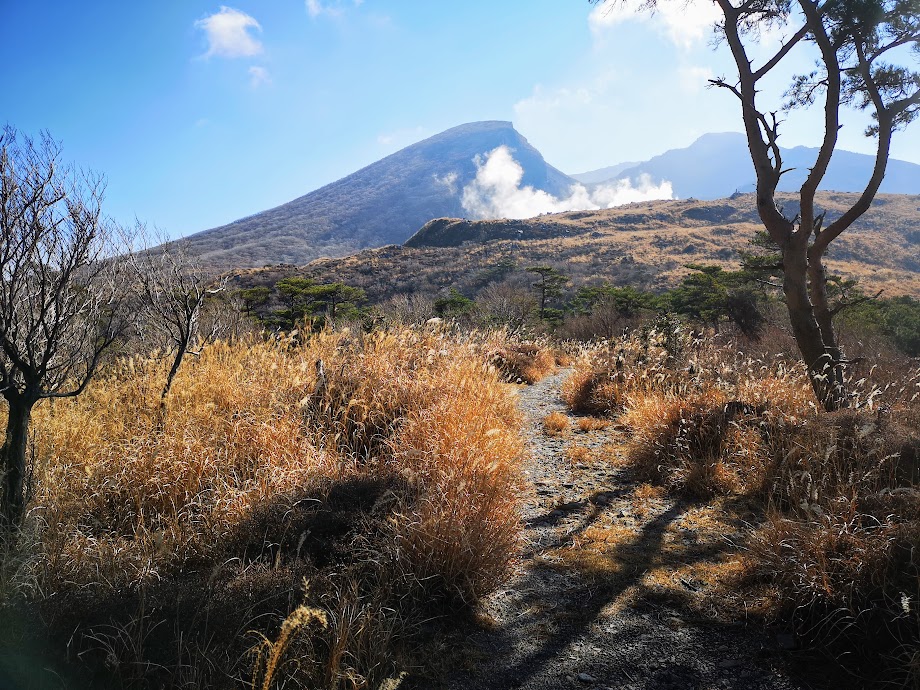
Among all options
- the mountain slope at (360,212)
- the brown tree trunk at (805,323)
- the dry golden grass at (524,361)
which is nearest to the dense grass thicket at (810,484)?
the brown tree trunk at (805,323)

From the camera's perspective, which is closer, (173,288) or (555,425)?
(173,288)

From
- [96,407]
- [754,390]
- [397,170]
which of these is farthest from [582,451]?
[397,170]

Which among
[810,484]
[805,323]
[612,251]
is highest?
[612,251]

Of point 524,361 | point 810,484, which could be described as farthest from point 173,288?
point 524,361

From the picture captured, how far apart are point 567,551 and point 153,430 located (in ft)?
10.7

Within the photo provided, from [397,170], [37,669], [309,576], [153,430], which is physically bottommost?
[309,576]

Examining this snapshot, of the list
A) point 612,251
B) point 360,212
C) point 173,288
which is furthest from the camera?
point 360,212

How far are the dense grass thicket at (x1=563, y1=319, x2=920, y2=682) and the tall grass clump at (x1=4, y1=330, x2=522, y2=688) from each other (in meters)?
1.40

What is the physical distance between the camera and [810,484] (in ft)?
7.82

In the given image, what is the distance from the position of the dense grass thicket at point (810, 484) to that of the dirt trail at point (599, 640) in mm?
334

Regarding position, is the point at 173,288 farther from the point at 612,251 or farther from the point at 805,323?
the point at 612,251

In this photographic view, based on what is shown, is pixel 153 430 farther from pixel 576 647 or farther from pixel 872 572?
pixel 872 572

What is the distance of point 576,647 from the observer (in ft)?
6.61

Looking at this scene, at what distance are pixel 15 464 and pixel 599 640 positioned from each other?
3.26 metres
